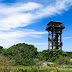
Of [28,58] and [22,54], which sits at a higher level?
[22,54]

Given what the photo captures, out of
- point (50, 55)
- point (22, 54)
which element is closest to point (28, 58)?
point (22, 54)

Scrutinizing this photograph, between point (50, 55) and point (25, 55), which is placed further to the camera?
point (50, 55)

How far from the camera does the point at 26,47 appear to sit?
20.9 metres

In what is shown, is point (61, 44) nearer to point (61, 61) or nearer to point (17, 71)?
point (61, 61)

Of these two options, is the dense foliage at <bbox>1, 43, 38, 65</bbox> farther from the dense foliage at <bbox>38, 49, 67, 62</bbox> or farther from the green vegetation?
the dense foliage at <bbox>38, 49, 67, 62</bbox>

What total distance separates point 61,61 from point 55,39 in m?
17.7

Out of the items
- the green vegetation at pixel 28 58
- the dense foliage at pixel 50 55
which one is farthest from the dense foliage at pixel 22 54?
the dense foliage at pixel 50 55

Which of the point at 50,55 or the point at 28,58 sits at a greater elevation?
the point at 50,55

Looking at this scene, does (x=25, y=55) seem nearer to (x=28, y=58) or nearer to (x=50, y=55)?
(x=28, y=58)

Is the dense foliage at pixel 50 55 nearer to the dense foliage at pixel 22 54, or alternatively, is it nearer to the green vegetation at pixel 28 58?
the green vegetation at pixel 28 58

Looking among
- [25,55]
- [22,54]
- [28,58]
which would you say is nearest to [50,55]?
[28,58]

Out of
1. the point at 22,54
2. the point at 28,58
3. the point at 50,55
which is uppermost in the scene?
the point at 22,54

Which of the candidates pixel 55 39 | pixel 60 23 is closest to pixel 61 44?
pixel 55 39

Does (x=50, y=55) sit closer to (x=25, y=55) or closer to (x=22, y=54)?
(x=25, y=55)
